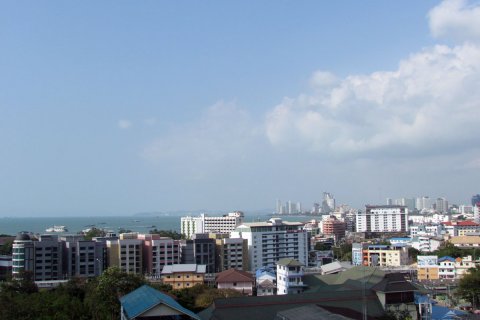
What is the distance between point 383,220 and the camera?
7550 cm

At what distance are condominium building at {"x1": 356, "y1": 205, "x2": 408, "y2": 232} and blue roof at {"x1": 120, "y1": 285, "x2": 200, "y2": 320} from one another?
210ft

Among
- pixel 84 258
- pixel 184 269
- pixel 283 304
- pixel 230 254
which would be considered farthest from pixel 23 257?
pixel 283 304

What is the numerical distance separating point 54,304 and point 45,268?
15.5 meters

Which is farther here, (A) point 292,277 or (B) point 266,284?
(B) point 266,284

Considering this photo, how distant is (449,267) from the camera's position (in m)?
34.0

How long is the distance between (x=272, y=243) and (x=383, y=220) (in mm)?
42821

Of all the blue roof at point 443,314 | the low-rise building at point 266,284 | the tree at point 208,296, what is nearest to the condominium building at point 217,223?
the low-rise building at point 266,284

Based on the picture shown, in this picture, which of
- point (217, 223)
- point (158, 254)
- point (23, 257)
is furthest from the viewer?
point (217, 223)

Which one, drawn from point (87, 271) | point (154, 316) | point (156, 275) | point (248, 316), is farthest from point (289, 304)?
point (87, 271)

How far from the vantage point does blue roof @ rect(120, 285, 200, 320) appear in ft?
43.3

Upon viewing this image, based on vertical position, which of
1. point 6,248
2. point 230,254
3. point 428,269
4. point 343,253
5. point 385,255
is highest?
point 6,248

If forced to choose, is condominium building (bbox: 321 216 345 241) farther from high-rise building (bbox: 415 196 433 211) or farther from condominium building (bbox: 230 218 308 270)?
high-rise building (bbox: 415 196 433 211)

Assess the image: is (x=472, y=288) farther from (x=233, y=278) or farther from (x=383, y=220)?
(x=383, y=220)

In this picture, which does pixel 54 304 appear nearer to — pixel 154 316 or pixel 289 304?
pixel 154 316
